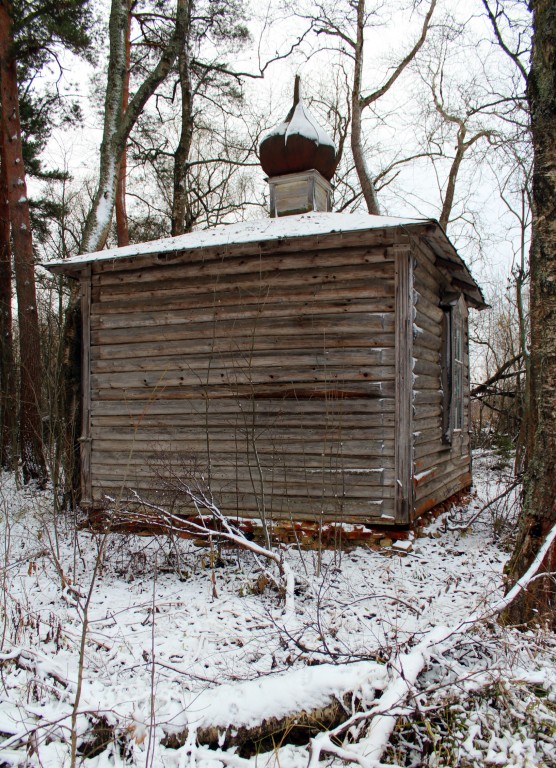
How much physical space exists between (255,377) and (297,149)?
3941 millimetres

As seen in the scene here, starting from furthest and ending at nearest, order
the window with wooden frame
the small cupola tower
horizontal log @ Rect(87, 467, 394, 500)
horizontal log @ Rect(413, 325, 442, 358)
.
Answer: the small cupola tower < the window with wooden frame < horizontal log @ Rect(413, 325, 442, 358) < horizontal log @ Rect(87, 467, 394, 500)

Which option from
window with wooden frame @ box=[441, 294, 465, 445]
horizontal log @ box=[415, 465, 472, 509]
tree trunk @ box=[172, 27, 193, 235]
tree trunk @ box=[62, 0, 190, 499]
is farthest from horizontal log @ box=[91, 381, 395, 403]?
tree trunk @ box=[172, 27, 193, 235]

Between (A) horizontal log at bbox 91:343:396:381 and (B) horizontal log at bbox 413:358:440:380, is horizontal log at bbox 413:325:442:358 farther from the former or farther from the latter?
(A) horizontal log at bbox 91:343:396:381

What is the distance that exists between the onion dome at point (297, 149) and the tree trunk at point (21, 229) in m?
4.97

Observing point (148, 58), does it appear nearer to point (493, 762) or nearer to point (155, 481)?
point (155, 481)

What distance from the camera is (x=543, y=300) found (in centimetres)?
392

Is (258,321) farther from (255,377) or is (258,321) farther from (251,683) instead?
(251,683)

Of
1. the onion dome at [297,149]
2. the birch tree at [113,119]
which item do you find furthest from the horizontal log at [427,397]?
the birch tree at [113,119]

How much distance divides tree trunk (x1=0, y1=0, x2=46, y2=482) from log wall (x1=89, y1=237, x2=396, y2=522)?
4.13 meters

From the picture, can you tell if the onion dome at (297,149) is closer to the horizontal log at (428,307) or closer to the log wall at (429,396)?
the log wall at (429,396)

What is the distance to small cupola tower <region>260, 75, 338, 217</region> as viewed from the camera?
8781 millimetres

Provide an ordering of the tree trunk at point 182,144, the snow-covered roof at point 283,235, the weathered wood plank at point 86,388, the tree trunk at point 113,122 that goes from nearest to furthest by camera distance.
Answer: the snow-covered roof at point 283,235 < the weathered wood plank at point 86,388 < the tree trunk at point 113,122 < the tree trunk at point 182,144

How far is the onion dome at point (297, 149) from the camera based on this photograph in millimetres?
8789

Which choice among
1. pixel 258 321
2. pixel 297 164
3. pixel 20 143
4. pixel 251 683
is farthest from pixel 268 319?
pixel 20 143
